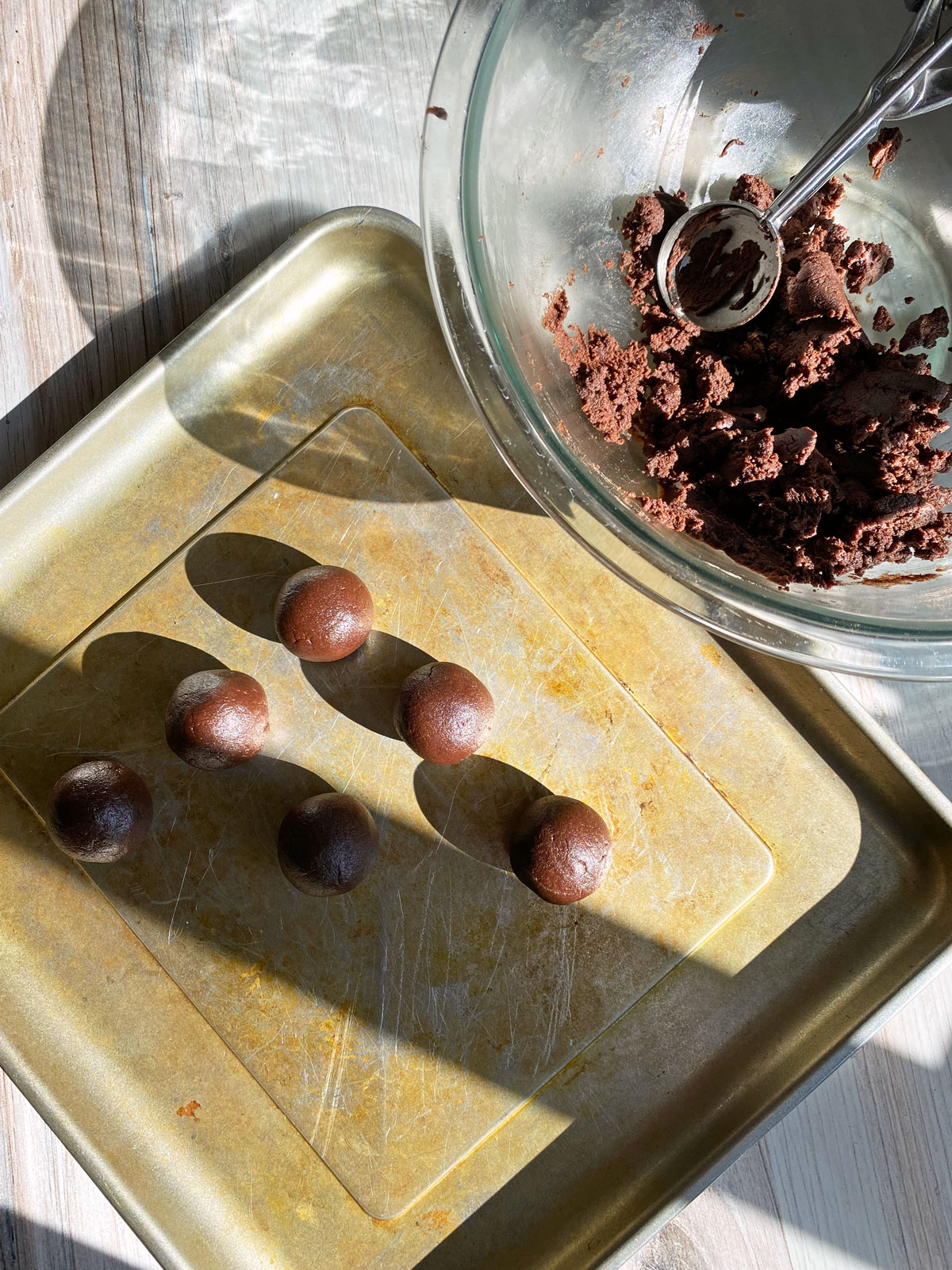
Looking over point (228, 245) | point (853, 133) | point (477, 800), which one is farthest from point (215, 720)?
point (853, 133)

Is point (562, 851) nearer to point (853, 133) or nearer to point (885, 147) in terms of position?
point (853, 133)

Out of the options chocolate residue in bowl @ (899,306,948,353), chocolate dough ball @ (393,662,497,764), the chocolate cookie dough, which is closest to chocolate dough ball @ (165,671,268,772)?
chocolate dough ball @ (393,662,497,764)

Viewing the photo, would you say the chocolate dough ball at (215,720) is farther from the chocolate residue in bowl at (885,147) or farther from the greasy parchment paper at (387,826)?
the chocolate residue in bowl at (885,147)

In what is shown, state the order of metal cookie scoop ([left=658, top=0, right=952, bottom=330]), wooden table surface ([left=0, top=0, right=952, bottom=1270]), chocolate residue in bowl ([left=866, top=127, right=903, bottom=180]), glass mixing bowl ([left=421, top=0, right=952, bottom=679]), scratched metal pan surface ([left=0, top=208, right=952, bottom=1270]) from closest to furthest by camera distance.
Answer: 1. glass mixing bowl ([left=421, top=0, right=952, bottom=679])
2. metal cookie scoop ([left=658, top=0, right=952, bottom=330])
3. chocolate residue in bowl ([left=866, top=127, right=903, bottom=180])
4. scratched metal pan surface ([left=0, top=208, right=952, bottom=1270])
5. wooden table surface ([left=0, top=0, right=952, bottom=1270])

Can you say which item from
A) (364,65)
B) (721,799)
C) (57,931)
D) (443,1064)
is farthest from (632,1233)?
(364,65)

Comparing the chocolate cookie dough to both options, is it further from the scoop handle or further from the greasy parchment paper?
the greasy parchment paper

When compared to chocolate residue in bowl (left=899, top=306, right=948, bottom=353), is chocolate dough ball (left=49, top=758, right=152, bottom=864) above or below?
below

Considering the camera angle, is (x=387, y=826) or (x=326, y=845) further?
(x=387, y=826)
